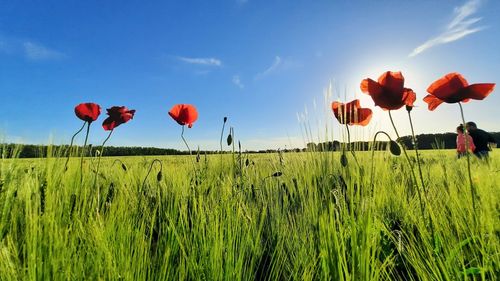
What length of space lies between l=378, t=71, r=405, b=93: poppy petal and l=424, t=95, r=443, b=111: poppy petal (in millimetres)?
208

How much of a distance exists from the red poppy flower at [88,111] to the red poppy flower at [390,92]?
135 cm

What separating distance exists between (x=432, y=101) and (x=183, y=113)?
153 cm

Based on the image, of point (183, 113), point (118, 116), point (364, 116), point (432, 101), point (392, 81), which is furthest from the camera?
point (183, 113)

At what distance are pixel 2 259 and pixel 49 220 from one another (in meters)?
0.14

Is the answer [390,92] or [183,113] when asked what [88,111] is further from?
[390,92]

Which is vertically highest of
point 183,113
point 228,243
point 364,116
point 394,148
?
point 183,113

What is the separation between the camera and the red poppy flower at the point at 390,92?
1.27 metres

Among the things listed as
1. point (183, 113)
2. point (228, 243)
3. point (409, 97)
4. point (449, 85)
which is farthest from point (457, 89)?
point (183, 113)

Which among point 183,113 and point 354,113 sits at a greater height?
point 183,113

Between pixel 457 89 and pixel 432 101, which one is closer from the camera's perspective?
pixel 457 89

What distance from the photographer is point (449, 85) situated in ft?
4.26

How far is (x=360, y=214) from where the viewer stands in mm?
1130

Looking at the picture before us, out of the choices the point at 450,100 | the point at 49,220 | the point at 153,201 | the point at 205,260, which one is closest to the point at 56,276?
the point at 49,220

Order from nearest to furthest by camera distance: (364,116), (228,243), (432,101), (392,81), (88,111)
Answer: (228,243) → (392,81) → (432,101) → (364,116) → (88,111)
